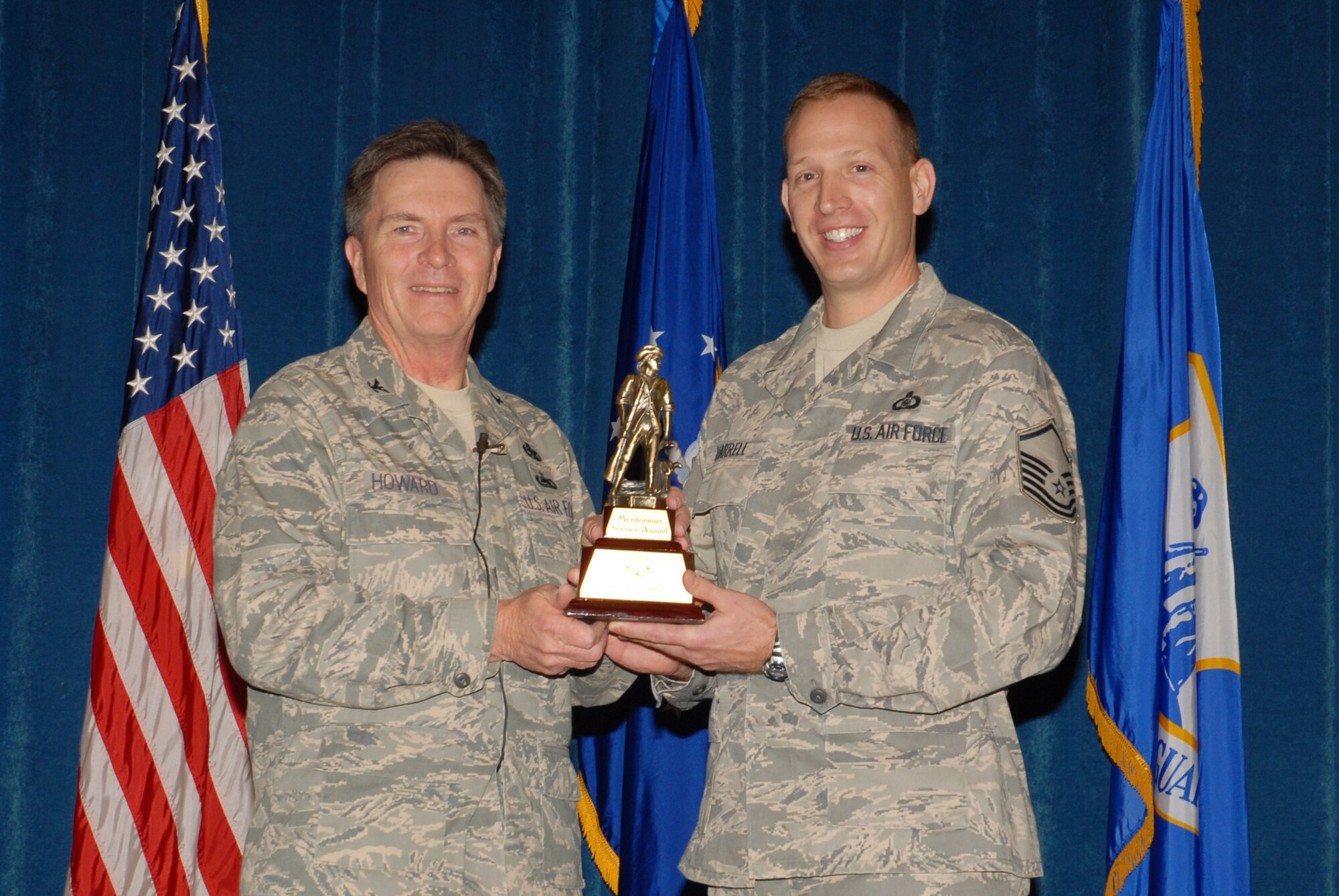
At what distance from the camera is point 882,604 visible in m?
2.14

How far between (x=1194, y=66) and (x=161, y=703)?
3.21 metres

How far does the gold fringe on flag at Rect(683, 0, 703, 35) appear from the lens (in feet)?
12.0

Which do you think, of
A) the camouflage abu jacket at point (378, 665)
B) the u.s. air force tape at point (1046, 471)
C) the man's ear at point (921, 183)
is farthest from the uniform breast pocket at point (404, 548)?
the man's ear at point (921, 183)

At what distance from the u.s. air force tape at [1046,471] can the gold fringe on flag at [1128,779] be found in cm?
117

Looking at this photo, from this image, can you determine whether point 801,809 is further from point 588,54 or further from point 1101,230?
point 588,54

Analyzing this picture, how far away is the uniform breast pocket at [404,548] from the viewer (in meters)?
2.28

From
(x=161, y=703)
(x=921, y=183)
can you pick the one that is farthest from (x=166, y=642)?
(x=921, y=183)

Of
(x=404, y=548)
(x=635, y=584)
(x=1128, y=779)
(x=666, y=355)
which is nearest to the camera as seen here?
(x=635, y=584)

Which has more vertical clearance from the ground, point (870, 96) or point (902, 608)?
point (870, 96)

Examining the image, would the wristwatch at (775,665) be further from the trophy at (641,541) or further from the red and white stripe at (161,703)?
the red and white stripe at (161,703)

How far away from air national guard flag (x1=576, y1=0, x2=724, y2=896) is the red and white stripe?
98 cm

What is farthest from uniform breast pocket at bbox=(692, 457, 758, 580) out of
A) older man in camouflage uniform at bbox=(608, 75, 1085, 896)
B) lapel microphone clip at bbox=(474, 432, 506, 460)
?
lapel microphone clip at bbox=(474, 432, 506, 460)

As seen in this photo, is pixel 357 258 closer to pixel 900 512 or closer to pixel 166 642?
pixel 900 512

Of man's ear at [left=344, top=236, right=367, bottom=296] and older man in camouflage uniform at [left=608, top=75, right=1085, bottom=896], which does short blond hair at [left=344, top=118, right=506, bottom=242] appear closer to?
man's ear at [left=344, top=236, right=367, bottom=296]
